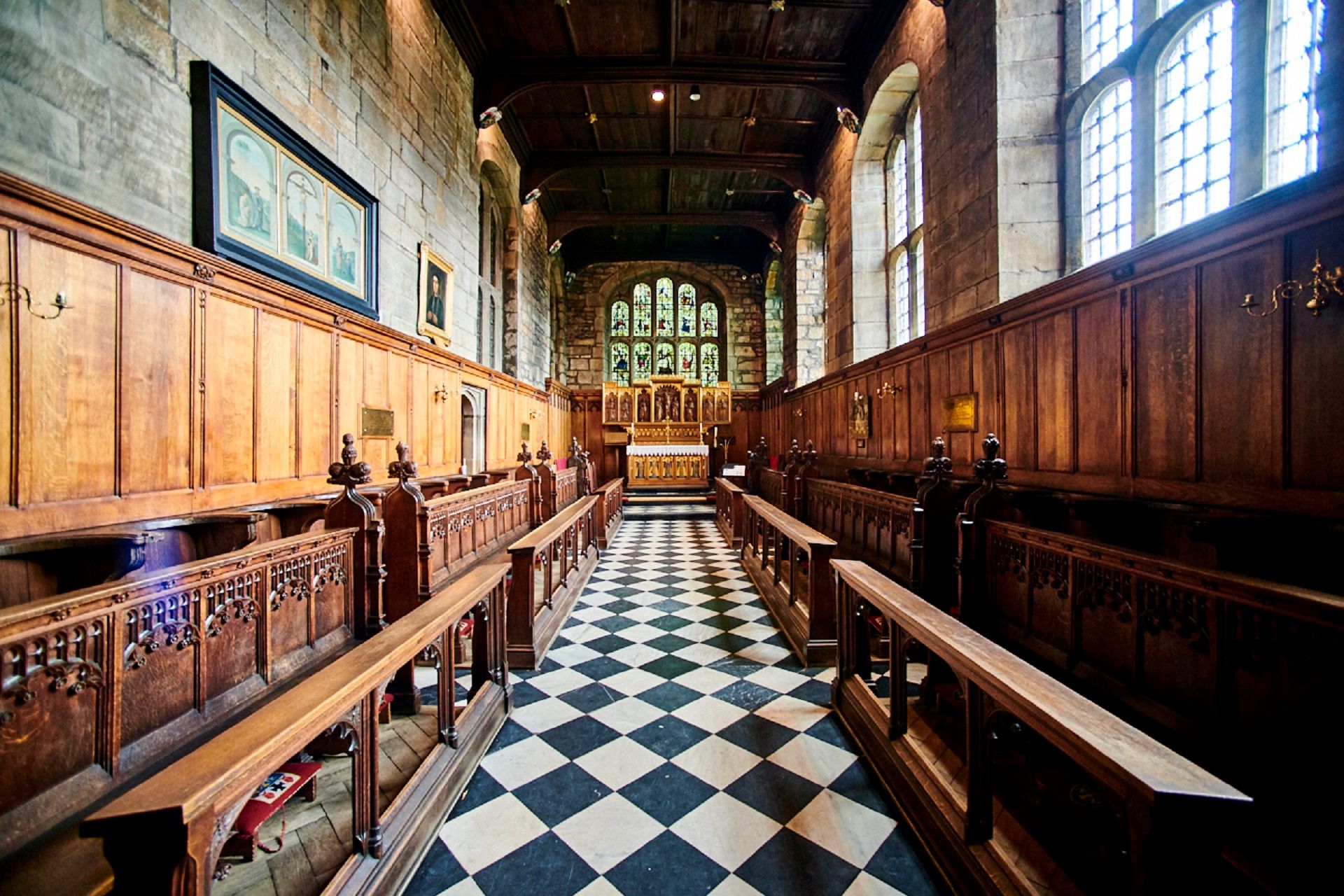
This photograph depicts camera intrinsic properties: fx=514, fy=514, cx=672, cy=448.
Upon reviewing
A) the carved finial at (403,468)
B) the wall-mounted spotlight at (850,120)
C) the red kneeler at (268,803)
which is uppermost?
the wall-mounted spotlight at (850,120)

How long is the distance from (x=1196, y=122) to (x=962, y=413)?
2.45 metres

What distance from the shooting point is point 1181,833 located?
0.93 metres

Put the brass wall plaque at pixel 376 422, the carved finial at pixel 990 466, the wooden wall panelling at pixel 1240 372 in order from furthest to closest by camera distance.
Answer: the brass wall plaque at pixel 376 422 → the carved finial at pixel 990 466 → the wooden wall panelling at pixel 1240 372

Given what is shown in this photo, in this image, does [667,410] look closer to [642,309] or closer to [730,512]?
[642,309]

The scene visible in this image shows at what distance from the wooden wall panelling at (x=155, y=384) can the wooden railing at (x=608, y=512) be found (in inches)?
167

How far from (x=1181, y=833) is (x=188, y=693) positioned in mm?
2830

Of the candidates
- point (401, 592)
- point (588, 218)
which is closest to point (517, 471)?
point (401, 592)

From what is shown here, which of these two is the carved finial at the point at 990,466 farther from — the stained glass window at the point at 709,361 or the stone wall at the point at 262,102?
the stained glass window at the point at 709,361

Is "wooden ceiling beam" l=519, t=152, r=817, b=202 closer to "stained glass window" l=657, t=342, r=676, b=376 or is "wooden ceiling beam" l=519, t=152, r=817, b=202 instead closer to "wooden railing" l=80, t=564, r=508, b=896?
"stained glass window" l=657, t=342, r=676, b=376

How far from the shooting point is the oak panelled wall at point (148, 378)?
234 centimetres

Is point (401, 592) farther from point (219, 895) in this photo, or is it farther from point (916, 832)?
point (916, 832)

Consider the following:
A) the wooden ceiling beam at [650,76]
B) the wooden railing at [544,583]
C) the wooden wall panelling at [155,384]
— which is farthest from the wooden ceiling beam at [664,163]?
the wooden wall panelling at [155,384]

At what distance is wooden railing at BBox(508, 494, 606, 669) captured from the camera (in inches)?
130

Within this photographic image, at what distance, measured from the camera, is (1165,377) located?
296 cm
